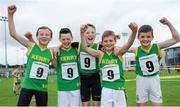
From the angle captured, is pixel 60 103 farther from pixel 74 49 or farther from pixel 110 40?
pixel 110 40

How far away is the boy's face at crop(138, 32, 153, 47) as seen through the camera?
7441mm

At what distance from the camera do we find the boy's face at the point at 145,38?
24.4 ft

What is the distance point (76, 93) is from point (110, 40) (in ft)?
4.02

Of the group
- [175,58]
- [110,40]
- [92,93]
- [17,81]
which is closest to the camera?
[110,40]

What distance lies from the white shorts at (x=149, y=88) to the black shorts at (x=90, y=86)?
32.8 inches

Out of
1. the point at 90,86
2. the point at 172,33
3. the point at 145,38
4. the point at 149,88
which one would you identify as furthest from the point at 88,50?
the point at 172,33

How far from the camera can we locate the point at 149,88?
24.7 feet

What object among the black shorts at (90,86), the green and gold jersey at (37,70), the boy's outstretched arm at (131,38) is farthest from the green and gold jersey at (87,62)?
the green and gold jersey at (37,70)

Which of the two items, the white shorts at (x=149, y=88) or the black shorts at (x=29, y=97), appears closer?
the black shorts at (x=29, y=97)

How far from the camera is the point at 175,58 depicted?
83312mm

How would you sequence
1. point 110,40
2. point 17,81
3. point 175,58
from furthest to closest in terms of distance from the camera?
point 175,58 < point 17,81 < point 110,40

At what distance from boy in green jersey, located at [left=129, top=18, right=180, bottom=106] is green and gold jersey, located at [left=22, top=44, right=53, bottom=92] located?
6.00 ft

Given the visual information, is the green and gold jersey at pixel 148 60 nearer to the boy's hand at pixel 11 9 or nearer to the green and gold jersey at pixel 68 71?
the green and gold jersey at pixel 68 71

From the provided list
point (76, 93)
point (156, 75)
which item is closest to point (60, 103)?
point (76, 93)
